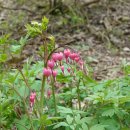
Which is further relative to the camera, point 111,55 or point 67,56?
point 111,55

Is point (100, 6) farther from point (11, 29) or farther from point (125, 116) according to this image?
point (125, 116)

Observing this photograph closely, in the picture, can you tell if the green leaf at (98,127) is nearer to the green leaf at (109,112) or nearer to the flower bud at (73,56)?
the green leaf at (109,112)

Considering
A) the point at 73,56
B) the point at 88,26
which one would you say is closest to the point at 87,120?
the point at 73,56

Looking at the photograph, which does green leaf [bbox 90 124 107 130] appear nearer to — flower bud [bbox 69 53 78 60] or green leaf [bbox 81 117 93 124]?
green leaf [bbox 81 117 93 124]

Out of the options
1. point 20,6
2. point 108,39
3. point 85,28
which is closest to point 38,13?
point 20,6

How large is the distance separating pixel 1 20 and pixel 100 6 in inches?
62.0

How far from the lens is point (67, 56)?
1.81 meters

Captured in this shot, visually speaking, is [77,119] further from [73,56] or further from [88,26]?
[88,26]

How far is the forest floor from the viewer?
5184mm

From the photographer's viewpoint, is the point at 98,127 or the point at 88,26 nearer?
the point at 98,127

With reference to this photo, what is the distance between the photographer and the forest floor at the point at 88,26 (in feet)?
17.0

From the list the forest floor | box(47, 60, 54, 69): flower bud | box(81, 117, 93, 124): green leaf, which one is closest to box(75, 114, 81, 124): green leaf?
box(81, 117, 93, 124): green leaf

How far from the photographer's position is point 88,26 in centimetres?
577

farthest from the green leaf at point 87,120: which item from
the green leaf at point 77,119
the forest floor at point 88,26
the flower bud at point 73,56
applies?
the forest floor at point 88,26
